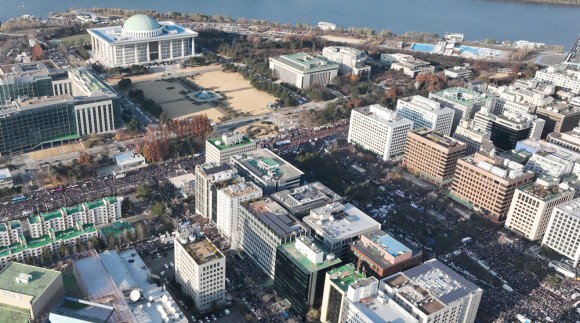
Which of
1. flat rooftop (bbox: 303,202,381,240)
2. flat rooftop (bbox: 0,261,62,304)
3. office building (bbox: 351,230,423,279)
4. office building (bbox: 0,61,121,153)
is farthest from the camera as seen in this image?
office building (bbox: 0,61,121,153)

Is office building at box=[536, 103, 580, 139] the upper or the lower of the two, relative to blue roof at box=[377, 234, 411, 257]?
upper

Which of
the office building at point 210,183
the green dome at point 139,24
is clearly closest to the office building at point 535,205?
the office building at point 210,183

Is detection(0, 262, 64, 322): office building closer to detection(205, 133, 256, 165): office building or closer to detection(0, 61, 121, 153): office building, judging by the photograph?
detection(205, 133, 256, 165): office building

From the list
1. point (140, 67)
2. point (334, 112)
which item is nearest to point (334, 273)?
point (334, 112)

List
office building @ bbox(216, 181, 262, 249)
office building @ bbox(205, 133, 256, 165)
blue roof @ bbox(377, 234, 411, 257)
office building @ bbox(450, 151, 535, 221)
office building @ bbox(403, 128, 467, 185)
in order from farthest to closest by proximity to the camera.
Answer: office building @ bbox(403, 128, 467, 185) < office building @ bbox(205, 133, 256, 165) < office building @ bbox(450, 151, 535, 221) < office building @ bbox(216, 181, 262, 249) < blue roof @ bbox(377, 234, 411, 257)

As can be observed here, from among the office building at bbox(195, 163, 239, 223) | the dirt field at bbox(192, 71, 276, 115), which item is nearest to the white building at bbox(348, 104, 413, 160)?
the dirt field at bbox(192, 71, 276, 115)

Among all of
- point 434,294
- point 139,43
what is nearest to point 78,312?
point 434,294

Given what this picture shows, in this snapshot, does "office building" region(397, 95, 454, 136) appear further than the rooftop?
Yes
